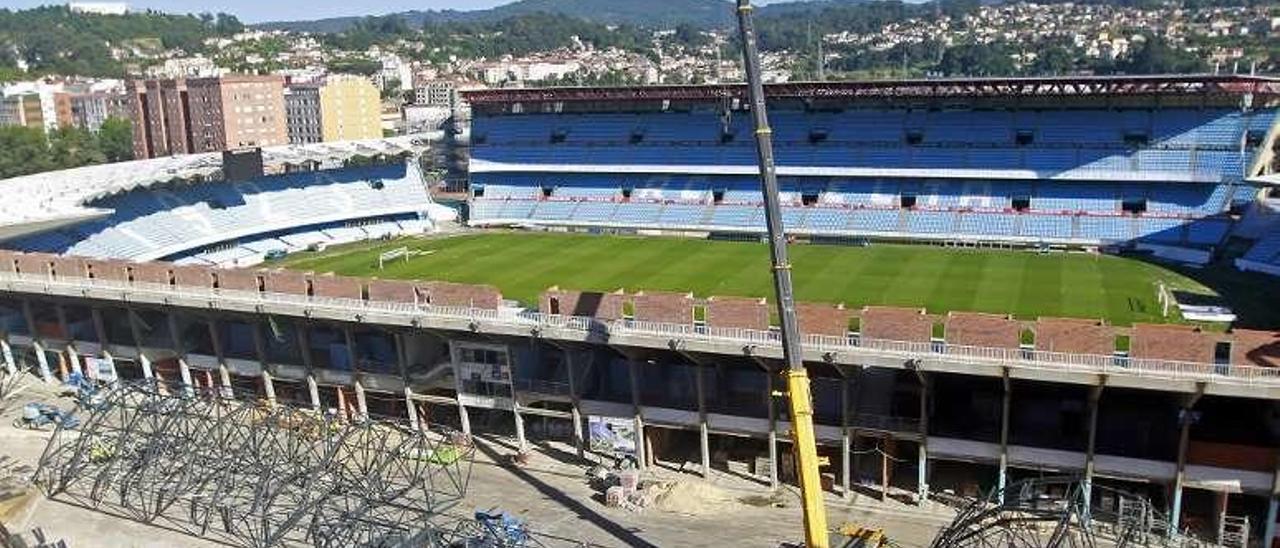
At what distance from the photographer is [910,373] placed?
30.9 metres

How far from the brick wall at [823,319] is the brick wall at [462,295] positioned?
996cm

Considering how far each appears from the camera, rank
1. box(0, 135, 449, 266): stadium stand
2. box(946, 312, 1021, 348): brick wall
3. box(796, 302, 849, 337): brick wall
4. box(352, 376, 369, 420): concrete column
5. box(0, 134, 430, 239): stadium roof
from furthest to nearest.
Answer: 1. box(0, 135, 449, 266): stadium stand
2. box(0, 134, 430, 239): stadium roof
3. box(352, 376, 369, 420): concrete column
4. box(796, 302, 849, 337): brick wall
5. box(946, 312, 1021, 348): brick wall

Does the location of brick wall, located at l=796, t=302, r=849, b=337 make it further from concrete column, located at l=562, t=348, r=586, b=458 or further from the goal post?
the goal post

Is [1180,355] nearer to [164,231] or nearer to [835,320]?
[835,320]

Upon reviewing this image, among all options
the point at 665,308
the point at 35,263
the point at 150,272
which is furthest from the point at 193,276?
the point at 665,308

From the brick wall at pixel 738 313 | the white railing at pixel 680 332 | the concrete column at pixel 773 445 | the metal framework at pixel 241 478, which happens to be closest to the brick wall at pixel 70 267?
the white railing at pixel 680 332

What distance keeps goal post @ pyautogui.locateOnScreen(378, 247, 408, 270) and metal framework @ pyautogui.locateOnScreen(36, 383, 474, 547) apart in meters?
23.9

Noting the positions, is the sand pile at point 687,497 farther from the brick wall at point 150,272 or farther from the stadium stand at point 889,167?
the stadium stand at point 889,167

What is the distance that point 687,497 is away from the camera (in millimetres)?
29219

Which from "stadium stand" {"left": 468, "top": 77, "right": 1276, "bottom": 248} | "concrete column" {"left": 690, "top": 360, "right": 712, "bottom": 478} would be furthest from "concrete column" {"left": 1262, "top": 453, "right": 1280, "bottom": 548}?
"stadium stand" {"left": 468, "top": 77, "right": 1276, "bottom": 248}

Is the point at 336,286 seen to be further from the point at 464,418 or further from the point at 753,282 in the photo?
the point at 753,282

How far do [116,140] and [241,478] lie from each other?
114297mm

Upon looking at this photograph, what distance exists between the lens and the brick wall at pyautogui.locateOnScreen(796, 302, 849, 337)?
2864 cm

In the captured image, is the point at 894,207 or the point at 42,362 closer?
the point at 42,362
